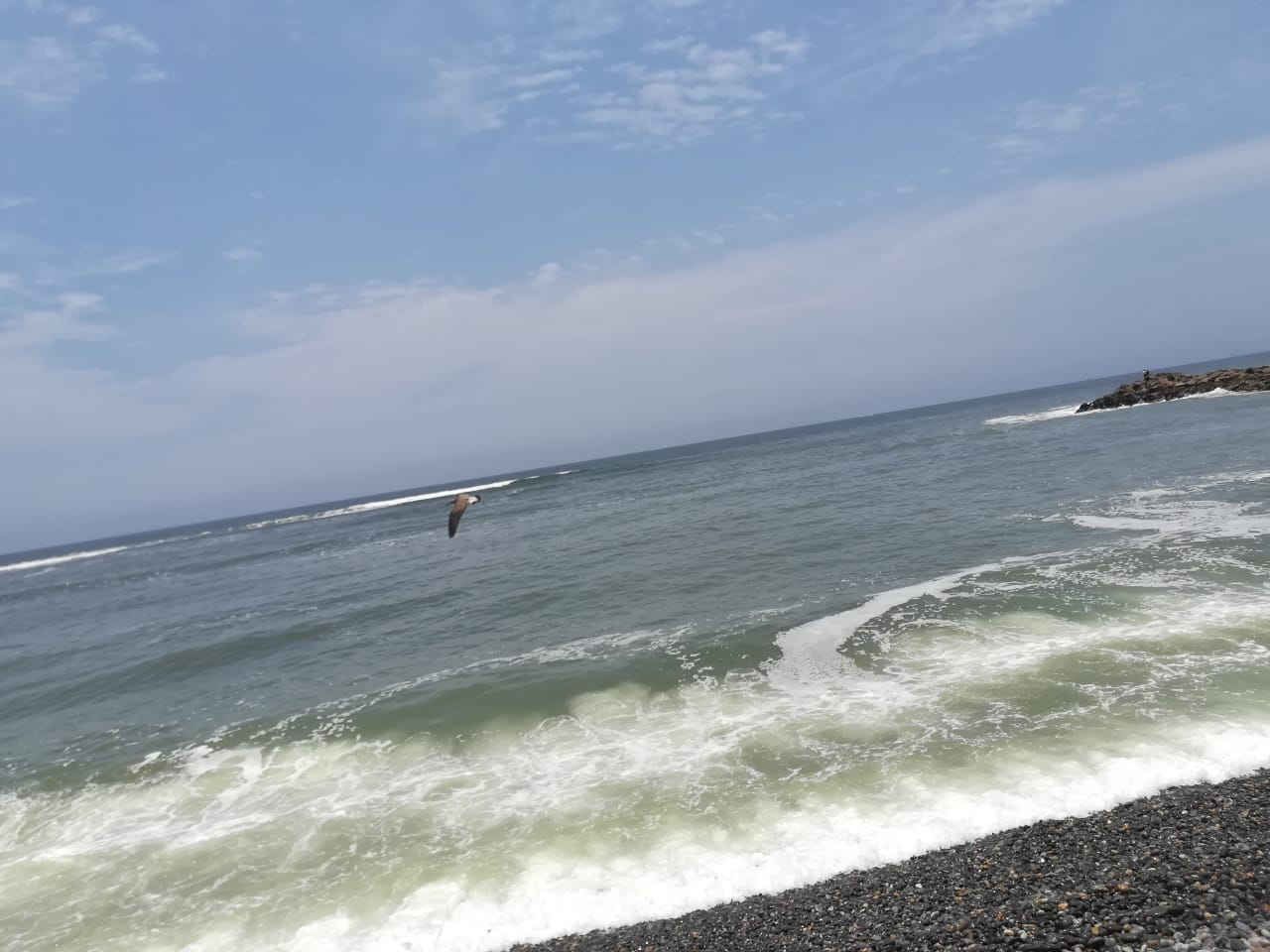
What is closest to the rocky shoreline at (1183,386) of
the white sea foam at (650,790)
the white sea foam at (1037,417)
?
the white sea foam at (1037,417)

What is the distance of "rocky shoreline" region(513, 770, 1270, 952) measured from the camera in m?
5.10

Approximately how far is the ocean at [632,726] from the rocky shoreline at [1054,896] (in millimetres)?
441

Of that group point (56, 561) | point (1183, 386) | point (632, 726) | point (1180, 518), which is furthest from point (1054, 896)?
point (56, 561)

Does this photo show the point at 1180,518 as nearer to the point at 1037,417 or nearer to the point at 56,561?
the point at 1037,417

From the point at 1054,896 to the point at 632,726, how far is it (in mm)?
6610

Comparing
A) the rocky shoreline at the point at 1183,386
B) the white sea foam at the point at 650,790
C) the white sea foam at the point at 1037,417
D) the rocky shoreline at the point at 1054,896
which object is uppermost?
the rocky shoreline at the point at 1183,386

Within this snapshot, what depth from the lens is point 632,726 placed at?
36.4 feet

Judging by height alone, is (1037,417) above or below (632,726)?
above

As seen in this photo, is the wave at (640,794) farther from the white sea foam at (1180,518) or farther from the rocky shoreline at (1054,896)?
the white sea foam at (1180,518)

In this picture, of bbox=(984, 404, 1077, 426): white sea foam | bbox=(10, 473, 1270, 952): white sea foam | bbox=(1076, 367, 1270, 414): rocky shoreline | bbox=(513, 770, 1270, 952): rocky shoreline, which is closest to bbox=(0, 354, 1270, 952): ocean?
bbox=(10, 473, 1270, 952): white sea foam

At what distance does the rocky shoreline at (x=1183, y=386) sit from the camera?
52562 millimetres

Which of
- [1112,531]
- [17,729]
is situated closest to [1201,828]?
[1112,531]

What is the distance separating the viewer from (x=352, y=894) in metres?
7.64

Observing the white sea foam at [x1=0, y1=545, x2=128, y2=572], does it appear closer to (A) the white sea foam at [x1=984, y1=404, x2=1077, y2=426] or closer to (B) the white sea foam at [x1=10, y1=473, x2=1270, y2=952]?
(B) the white sea foam at [x1=10, y1=473, x2=1270, y2=952]
